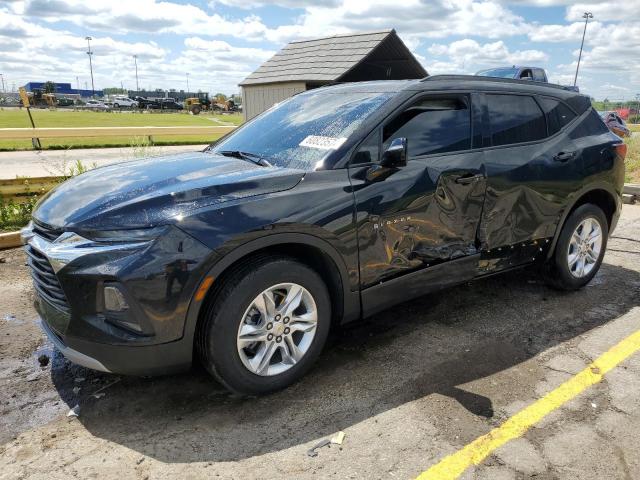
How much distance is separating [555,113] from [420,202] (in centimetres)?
188

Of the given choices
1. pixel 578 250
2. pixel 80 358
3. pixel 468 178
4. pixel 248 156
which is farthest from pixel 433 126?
pixel 80 358

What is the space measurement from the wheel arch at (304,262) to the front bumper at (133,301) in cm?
8

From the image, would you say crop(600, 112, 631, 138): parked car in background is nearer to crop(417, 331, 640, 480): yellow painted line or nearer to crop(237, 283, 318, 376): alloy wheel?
crop(417, 331, 640, 480): yellow painted line

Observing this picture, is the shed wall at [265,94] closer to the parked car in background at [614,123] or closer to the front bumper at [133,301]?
the front bumper at [133,301]

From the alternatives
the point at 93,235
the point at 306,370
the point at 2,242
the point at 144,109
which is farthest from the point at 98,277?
the point at 144,109

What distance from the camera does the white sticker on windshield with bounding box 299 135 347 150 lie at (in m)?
3.29

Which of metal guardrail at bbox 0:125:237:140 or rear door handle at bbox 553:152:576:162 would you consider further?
metal guardrail at bbox 0:125:237:140

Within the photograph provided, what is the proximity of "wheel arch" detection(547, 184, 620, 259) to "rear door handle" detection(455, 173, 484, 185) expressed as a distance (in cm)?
115

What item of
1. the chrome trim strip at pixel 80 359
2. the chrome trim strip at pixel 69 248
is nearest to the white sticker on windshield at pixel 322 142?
the chrome trim strip at pixel 69 248

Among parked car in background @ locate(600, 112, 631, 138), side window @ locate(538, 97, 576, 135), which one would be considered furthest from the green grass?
side window @ locate(538, 97, 576, 135)

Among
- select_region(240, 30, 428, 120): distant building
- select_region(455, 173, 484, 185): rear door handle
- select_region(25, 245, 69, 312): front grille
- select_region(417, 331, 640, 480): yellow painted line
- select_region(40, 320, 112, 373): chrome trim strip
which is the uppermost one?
select_region(240, 30, 428, 120): distant building

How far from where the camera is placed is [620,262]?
5.76 meters

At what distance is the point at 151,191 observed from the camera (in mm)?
2855

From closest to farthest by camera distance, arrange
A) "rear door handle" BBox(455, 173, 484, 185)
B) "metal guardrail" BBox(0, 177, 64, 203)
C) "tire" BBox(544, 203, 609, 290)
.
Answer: "rear door handle" BBox(455, 173, 484, 185), "tire" BBox(544, 203, 609, 290), "metal guardrail" BBox(0, 177, 64, 203)
